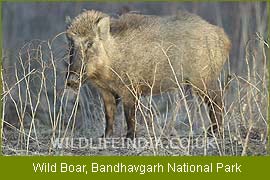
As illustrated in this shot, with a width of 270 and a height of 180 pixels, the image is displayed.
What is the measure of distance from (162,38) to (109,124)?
1343mm

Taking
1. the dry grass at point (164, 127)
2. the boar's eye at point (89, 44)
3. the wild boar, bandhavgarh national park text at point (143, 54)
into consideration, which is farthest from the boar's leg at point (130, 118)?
the boar's eye at point (89, 44)

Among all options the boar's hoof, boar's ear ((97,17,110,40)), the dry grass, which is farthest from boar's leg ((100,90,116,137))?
the boar's hoof

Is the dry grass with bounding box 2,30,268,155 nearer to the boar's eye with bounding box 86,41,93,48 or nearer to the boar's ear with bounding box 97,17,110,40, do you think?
the boar's eye with bounding box 86,41,93,48

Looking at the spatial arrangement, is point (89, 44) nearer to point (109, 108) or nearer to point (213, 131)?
point (109, 108)

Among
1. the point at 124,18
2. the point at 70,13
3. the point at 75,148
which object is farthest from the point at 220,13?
the point at 75,148

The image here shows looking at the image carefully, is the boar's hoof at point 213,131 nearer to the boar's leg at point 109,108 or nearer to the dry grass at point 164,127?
the dry grass at point 164,127

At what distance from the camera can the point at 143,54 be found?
29.5ft

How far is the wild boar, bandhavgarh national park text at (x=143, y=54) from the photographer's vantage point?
863 cm

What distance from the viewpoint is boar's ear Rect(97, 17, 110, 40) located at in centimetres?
862

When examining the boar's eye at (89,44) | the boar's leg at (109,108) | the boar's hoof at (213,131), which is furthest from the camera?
the boar's leg at (109,108)

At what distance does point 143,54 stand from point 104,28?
65cm

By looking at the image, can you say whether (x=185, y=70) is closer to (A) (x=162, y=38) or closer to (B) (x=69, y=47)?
(A) (x=162, y=38)

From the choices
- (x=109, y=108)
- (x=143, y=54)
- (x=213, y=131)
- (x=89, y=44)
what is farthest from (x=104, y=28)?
(x=213, y=131)

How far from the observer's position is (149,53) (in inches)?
354
